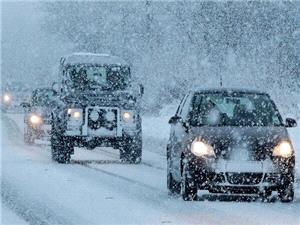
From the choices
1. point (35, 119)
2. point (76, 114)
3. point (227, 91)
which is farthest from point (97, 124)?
point (227, 91)

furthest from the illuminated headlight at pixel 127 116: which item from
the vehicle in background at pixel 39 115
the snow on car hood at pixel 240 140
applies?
the snow on car hood at pixel 240 140

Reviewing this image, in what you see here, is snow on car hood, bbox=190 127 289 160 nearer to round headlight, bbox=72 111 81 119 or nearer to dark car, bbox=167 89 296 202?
dark car, bbox=167 89 296 202

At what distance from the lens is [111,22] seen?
59.5 m

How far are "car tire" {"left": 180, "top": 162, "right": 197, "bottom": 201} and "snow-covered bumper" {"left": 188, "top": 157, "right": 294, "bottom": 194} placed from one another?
0.09 m

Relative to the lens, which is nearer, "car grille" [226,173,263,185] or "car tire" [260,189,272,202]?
"car grille" [226,173,263,185]

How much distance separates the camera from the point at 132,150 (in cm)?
2219

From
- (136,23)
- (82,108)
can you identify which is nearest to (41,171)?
(82,108)

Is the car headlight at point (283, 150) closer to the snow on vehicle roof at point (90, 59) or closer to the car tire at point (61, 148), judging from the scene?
the car tire at point (61, 148)

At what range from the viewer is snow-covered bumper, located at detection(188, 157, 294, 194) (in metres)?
13.0

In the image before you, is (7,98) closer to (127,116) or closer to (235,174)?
(127,116)

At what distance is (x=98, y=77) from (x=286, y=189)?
10.7 metres

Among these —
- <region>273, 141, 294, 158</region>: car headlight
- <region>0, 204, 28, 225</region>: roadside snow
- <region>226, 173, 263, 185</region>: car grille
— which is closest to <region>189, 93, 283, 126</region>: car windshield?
<region>273, 141, 294, 158</region>: car headlight

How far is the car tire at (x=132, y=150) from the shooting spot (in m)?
22.1

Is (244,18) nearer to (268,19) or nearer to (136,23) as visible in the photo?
(268,19)
